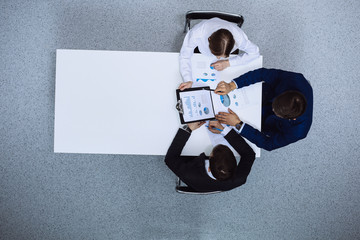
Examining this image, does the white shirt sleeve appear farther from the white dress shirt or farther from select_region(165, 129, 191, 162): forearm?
select_region(165, 129, 191, 162): forearm

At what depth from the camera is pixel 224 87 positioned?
1308 millimetres

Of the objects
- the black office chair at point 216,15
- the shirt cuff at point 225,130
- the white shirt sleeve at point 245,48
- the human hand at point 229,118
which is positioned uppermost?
the black office chair at point 216,15

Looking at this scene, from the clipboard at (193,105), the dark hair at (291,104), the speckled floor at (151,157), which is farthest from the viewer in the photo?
the speckled floor at (151,157)

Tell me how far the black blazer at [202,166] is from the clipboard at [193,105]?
97mm

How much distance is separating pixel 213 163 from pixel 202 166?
11 cm

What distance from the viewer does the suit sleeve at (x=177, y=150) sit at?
1.30m

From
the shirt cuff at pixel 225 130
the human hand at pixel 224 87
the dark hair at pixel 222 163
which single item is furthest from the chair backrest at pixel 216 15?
the dark hair at pixel 222 163

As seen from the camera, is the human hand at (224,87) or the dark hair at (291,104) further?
the human hand at (224,87)

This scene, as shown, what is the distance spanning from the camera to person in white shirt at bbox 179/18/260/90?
1.25m

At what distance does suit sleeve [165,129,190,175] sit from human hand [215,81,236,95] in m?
0.30

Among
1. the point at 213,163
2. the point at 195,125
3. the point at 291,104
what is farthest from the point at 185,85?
the point at 291,104

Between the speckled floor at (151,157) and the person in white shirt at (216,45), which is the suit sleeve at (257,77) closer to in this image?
the person in white shirt at (216,45)

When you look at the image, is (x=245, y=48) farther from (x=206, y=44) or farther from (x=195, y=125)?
(x=195, y=125)

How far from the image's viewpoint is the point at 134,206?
1.93 meters
